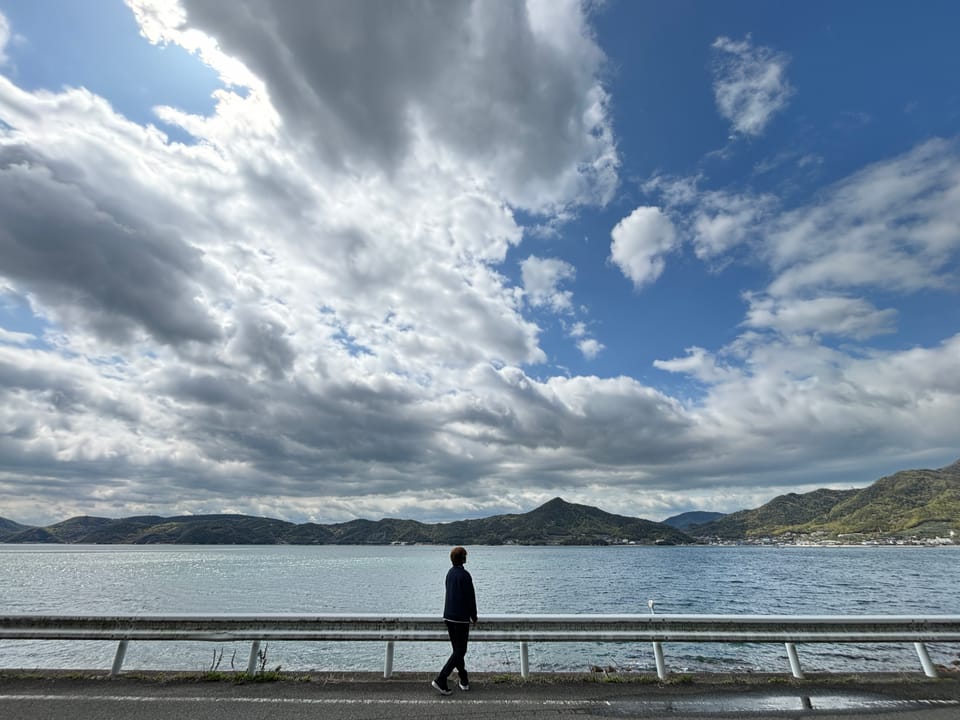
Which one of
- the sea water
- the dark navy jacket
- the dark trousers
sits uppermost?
the dark navy jacket

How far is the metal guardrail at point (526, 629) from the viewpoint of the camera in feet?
27.9

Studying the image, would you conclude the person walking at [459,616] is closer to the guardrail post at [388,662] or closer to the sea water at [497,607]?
the guardrail post at [388,662]

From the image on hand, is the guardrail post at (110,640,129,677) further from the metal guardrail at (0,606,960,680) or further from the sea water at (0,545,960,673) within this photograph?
the sea water at (0,545,960,673)

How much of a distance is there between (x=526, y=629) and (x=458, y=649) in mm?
1225

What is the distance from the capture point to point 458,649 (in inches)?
319

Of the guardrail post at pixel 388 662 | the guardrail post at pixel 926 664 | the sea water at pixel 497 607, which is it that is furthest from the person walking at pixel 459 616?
the guardrail post at pixel 926 664

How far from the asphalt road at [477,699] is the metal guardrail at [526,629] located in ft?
1.87

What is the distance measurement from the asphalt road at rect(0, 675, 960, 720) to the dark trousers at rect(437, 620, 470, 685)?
0.87 ft

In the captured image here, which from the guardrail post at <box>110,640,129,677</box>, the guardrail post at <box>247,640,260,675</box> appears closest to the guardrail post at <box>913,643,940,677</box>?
the guardrail post at <box>247,640,260,675</box>

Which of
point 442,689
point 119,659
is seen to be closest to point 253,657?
point 119,659

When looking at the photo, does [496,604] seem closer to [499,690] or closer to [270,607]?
[270,607]

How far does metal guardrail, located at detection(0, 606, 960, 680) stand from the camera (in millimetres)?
8500

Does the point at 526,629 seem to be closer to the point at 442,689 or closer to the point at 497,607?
the point at 442,689

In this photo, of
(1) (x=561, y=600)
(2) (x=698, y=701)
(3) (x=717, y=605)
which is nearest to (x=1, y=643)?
(2) (x=698, y=701)
